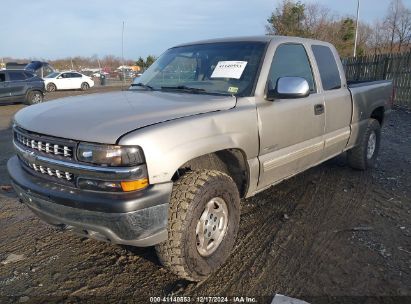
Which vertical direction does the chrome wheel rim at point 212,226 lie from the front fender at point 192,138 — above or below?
below

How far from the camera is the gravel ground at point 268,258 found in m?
2.93

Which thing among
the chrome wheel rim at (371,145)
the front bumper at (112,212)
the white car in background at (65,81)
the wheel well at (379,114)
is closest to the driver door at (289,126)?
the front bumper at (112,212)

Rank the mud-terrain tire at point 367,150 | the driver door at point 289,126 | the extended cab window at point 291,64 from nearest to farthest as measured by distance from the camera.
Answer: the driver door at point 289,126, the extended cab window at point 291,64, the mud-terrain tire at point 367,150

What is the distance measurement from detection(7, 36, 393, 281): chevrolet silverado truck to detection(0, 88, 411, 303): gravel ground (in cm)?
36

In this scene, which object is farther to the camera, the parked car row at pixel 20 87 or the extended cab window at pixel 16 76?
the extended cab window at pixel 16 76

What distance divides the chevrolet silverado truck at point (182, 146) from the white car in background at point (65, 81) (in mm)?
24907

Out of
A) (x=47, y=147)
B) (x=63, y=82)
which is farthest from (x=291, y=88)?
(x=63, y=82)

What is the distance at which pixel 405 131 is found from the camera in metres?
9.55

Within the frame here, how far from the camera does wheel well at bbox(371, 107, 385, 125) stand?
610 centimetres

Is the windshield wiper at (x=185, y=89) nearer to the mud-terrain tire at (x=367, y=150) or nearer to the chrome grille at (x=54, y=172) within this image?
the chrome grille at (x=54, y=172)

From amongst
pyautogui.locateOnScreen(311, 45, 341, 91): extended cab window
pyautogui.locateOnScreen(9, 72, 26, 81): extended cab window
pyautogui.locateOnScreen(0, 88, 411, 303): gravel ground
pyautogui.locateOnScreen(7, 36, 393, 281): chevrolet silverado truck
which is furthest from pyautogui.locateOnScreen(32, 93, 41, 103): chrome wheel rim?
pyautogui.locateOnScreen(311, 45, 341, 91): extended cab window

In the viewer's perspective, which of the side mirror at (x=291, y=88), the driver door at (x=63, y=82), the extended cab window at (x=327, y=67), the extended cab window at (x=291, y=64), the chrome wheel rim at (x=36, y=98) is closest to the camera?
the side mirror at (x=291, y=88)

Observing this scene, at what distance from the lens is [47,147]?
2768mm

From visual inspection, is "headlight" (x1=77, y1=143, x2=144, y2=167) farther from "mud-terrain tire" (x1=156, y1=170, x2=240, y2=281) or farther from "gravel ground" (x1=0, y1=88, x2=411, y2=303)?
"gravel ground" (x1=0, y1=88, x2=411, y2=303)
